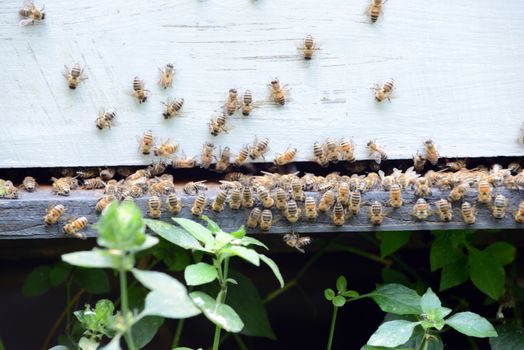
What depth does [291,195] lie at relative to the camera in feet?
8.93

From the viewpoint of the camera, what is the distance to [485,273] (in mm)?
3064

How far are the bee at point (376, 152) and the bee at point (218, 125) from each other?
588 mm

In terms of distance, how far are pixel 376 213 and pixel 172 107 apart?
0.91 m

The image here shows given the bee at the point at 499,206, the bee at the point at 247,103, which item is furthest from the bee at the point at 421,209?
the bee at the point at 247,103

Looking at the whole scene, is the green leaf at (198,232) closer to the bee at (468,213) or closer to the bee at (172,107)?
the bee at (172,107)

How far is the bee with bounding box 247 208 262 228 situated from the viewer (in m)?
2.70

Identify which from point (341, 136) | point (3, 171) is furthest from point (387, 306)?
point (3, 171)

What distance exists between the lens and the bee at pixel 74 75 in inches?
113

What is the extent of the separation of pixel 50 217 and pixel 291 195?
2.95 ft

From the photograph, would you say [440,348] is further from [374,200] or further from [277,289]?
[277,289]

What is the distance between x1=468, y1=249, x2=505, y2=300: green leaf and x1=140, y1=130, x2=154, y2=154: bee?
144 cm

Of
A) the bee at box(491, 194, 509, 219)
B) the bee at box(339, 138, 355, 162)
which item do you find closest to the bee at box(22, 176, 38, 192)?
the bee at box(339, 138, 355, 162)

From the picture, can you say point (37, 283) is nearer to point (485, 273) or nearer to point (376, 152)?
point (376, 152)

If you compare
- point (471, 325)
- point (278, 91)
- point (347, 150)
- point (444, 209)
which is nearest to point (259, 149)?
point (278, 91)
